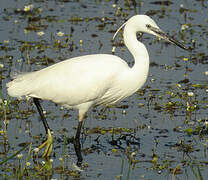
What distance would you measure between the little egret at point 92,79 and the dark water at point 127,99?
535mm

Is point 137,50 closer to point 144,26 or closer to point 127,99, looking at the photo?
point 144,26

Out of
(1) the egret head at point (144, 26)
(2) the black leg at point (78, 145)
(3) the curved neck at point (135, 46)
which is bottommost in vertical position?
(2) the black leg at point (78, 145)

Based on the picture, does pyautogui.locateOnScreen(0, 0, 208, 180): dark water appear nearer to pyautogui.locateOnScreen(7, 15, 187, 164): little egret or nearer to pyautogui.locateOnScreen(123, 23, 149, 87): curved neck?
pyautogui.locateOnScreen(7, 15, 187, 164): little egret

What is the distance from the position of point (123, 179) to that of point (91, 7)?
7.15 meters

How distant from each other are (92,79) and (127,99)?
1918 millimetres

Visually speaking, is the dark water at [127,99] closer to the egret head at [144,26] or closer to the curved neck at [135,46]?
the curved neck at [135,46]

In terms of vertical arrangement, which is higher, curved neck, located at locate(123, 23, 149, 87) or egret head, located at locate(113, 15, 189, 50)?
egret head, located at locate(113, 15, 189, 50)

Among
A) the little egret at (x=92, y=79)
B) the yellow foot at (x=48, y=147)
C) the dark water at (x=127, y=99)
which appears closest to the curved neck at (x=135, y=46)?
the little egret at (x=92, y=79)

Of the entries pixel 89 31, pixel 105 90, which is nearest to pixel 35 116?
pixel 105 90

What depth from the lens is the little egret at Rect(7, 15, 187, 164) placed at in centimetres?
697

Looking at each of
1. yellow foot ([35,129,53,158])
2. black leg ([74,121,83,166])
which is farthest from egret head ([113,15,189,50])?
yellow foot ([35,129,53,158])

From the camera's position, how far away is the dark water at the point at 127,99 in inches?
276

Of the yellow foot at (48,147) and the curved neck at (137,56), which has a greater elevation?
the curved neck at (137,56)

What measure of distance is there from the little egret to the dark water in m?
Result: 0.53
